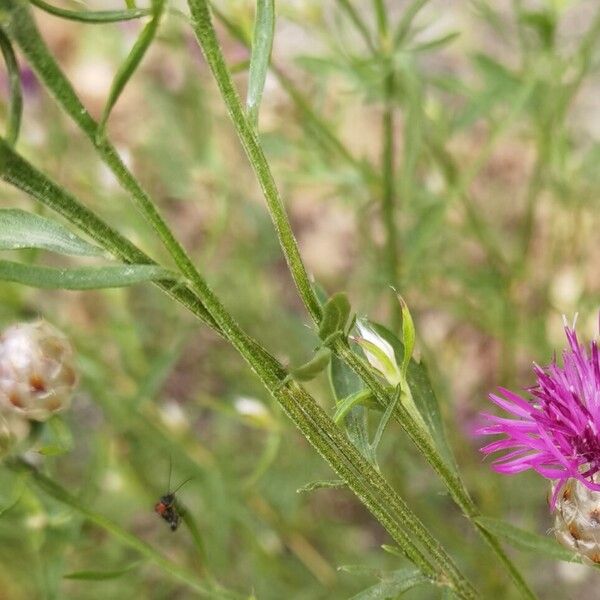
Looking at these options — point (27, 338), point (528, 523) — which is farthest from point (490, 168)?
point (27, 338)

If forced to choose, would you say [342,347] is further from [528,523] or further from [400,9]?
[400,9]

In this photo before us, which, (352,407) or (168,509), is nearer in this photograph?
(352,407)

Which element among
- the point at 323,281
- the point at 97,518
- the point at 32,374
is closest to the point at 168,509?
the point at 97,518

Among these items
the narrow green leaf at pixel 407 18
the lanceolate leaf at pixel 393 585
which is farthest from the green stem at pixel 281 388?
A: the narrow green leaf at pixel 407 18

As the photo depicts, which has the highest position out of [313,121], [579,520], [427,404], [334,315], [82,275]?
[313,121]

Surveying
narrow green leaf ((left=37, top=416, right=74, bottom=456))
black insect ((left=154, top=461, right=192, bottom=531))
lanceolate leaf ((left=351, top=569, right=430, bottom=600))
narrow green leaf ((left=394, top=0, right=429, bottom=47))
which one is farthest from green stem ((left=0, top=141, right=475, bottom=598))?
narrow green leaf ((left=394, top=0, right=429, bottom=47))

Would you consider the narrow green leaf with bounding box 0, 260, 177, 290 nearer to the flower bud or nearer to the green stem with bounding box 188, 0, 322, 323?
the green stem with bounding box 188, 0, 322, 323

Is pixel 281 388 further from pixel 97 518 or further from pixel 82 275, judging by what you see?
pixel 97 518
